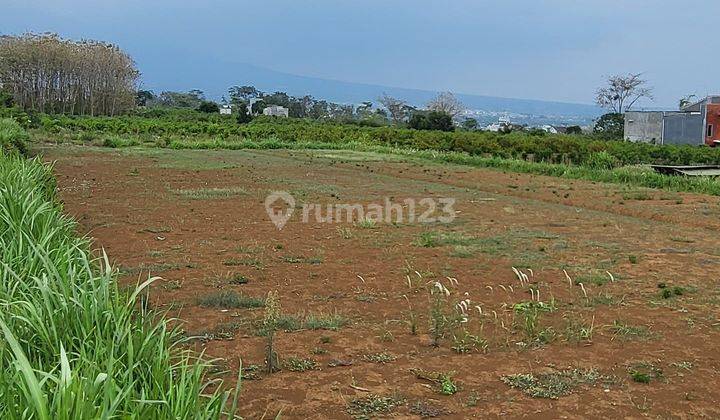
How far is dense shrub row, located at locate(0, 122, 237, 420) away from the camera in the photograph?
172 cm

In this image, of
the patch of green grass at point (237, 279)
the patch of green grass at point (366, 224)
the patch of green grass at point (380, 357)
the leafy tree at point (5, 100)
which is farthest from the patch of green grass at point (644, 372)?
the leafy tree at point (5, 100)

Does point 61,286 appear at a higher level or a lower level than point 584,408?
higher

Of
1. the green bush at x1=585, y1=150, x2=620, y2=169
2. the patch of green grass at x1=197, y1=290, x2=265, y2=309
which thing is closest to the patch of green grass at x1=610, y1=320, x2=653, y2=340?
the patch of green grass at x1=197, y1=290, x2=265, y2=309

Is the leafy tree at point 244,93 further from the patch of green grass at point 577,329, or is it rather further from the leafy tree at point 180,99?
the patch of green grass at point 577,329

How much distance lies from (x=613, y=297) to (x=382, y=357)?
1978mm

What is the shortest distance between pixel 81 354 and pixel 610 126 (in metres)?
37.8

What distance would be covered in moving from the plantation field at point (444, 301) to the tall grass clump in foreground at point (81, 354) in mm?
551

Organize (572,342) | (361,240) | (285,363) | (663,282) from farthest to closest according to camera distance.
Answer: (361,240)
(663,282)
(572,342)
(285,363)

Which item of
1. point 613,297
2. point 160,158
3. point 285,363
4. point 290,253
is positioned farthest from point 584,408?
point 160,158

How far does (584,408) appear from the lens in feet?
9.14

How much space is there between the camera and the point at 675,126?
34000 millimetres

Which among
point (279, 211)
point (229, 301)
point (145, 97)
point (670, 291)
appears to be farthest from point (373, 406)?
point (145, 97)

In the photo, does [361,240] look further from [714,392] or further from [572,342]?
[714,392]

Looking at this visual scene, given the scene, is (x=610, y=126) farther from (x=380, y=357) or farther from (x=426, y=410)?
(x=426, y=410)
